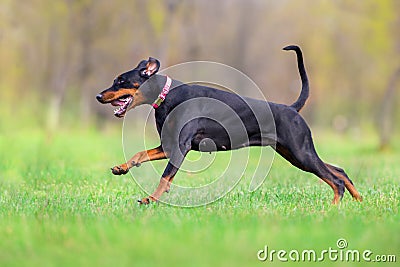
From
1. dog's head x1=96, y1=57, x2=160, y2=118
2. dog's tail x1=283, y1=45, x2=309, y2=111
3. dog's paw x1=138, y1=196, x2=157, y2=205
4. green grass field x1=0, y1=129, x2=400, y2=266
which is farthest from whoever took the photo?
dog's tail x1=283, y1=45, x2=309, y2=111

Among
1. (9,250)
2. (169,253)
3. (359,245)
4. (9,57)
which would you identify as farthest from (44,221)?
(9,57)

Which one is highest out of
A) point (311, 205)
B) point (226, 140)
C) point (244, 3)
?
point (244, 3)

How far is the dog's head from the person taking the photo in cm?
754

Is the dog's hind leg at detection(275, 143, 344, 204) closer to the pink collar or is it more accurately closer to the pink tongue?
the pink collar

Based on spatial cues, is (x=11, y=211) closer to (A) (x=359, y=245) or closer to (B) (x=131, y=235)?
(B) (x=131, y=235)

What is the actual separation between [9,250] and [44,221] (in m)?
0.85

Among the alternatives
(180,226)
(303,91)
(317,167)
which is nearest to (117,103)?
(303,91)

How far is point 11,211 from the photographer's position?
6.60 meters

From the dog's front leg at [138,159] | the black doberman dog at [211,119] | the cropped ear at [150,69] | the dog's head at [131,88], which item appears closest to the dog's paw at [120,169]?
the dog's front leg at [138,159]

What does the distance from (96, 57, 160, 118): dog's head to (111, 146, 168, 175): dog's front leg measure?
0.53 meters

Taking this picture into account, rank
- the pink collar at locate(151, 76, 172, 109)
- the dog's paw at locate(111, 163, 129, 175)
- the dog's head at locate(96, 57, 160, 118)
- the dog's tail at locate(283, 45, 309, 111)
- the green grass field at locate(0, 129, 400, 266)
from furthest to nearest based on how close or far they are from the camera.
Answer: the dog's tail at locate(283, 45, 309, 111), the dog's head at locate(96, 57, 160, 118), the pink collar at locate(151, 76, 172, 109), the dog's paw at locate(111, 163, 129, 175), the green grass field at locate(0, 129, 400, 266)

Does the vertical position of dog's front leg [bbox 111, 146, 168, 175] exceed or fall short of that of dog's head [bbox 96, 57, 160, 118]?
it falls short

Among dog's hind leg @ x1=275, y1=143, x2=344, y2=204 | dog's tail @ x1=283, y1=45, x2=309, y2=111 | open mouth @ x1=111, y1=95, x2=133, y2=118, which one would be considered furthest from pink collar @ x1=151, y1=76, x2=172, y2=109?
dog's tail @ x1=283, y1=45, x2=309, y2=111

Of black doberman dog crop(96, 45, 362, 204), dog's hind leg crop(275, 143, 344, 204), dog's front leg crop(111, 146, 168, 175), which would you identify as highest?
black doberman dog crop(96, 45, 362, 204)
